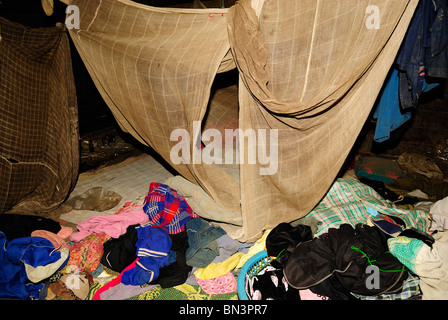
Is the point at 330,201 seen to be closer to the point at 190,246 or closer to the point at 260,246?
the point at 260,246

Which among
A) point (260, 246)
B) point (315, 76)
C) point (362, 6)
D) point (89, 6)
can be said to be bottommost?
point (260, 246)

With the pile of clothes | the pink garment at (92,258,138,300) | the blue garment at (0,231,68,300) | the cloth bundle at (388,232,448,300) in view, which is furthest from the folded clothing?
the cloth bundle at (388,232,448,300)

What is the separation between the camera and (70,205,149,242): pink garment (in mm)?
2100

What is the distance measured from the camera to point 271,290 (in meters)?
1.59

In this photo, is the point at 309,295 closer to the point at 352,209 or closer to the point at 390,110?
the point at 352,209

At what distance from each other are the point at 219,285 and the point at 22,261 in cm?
129

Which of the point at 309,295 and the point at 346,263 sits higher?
the point at 346,263

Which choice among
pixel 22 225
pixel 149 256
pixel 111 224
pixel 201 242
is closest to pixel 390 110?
pixel 201 242

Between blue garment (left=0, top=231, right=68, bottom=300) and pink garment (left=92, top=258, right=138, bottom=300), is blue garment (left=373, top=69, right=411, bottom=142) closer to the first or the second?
pink garment (left=92, top=258, right=138, bottom=300)

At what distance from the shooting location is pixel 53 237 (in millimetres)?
2045

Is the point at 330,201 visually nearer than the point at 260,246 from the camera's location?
No

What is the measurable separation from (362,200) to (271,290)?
3.61 ft
